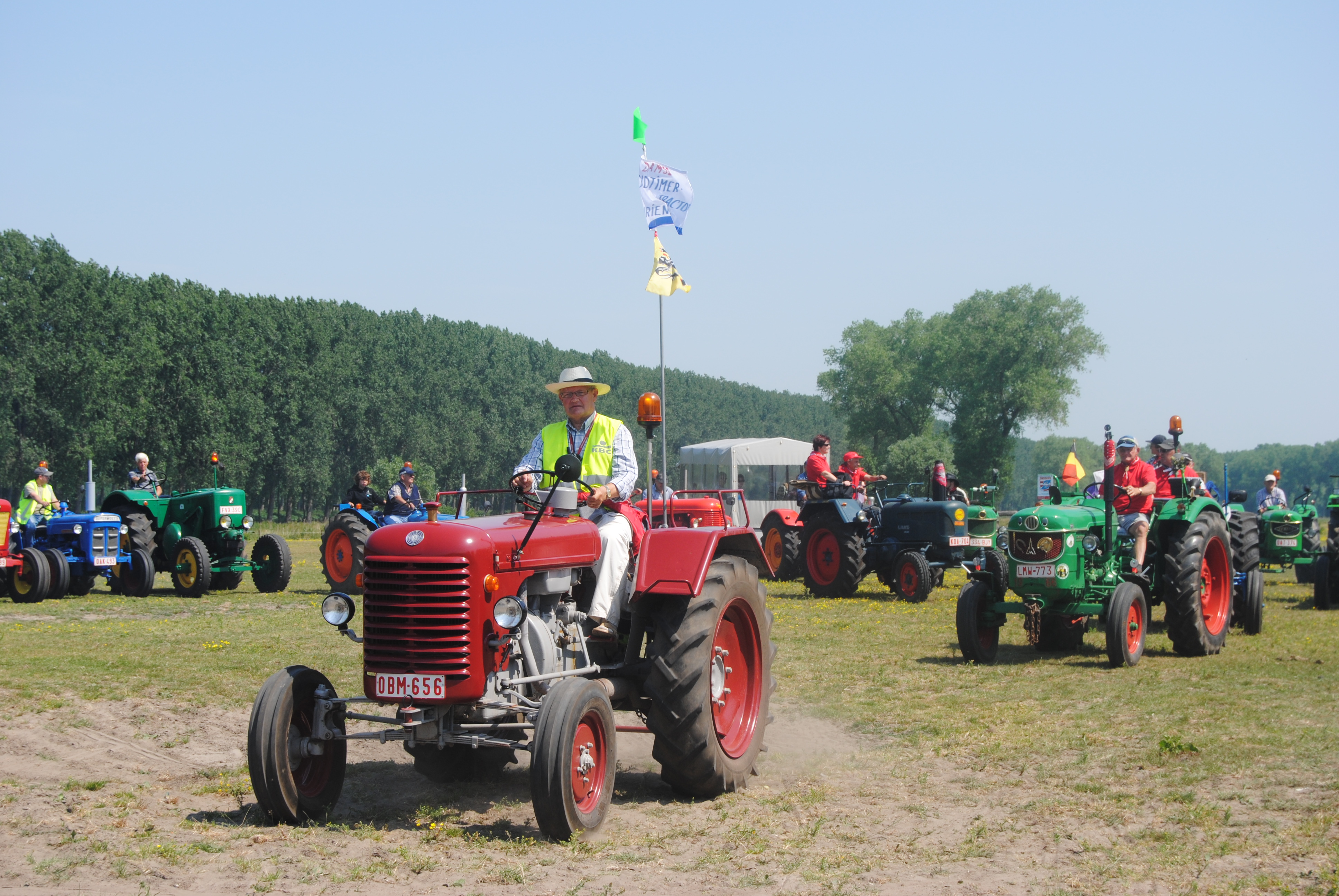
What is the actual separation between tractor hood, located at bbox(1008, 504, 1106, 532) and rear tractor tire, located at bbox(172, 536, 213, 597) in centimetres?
1150

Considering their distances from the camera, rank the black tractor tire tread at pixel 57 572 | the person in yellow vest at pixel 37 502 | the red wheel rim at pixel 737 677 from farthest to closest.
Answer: the person in yellow vest at pixel 37 502
the black tractor tire tread at pixel 57 572
the red wheel rim at pixel 737 677

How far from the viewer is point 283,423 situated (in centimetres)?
5141

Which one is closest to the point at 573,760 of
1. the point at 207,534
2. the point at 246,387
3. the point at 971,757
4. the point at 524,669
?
the point at 524,669

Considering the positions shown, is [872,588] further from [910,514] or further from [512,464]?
[512,464]

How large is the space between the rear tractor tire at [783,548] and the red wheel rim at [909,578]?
8.58 ft

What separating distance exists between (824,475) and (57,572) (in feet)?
34.9

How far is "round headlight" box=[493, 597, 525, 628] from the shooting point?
486cm

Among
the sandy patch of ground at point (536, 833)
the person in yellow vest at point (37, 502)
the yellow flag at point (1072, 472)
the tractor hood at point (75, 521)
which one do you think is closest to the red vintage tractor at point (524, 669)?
the sandy patch of ground at point (536, 833)

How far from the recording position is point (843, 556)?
1588cm

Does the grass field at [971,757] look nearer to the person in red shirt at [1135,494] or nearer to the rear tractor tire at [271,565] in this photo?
the person in red shirt at [1135,494]

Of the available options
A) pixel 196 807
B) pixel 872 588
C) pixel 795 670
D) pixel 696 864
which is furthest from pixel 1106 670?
pixel 872 588

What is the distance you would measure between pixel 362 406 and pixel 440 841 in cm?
5324

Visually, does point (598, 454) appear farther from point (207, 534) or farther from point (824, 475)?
point (207, 534)

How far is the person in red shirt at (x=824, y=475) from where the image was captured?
16.5 metres
